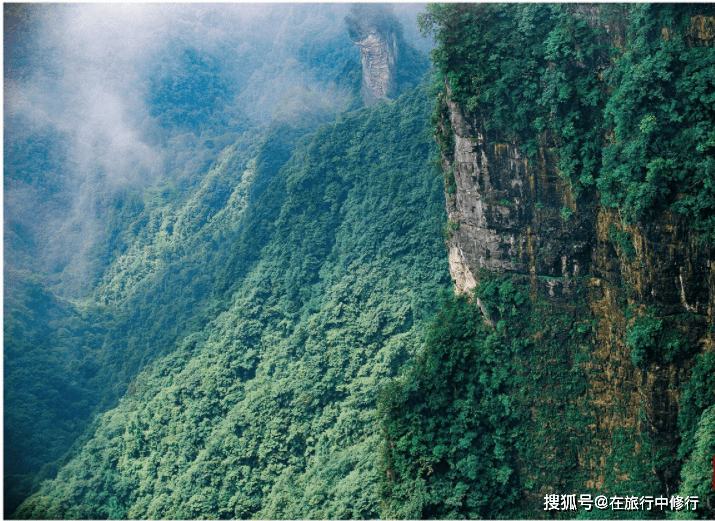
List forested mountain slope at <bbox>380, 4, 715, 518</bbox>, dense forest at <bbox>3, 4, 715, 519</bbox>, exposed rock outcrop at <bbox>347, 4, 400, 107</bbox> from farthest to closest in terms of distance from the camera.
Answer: exposed rock outcrop at <bbox>347, 4, 400, 107</bbox>, dense forest at <bbox>3, 4, 715, 519</bbox>, forested mountain slope at <bbox>380, 4, 715, 518</bbox>

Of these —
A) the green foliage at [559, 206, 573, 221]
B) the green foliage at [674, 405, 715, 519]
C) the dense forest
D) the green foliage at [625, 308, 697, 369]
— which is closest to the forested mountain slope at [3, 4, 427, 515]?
the dense forest

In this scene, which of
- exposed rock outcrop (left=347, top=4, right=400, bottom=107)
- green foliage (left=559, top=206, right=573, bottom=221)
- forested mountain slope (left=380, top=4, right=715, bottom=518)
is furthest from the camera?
exposed rock outcrop (left=347, top=4, right=400, bottom=107)

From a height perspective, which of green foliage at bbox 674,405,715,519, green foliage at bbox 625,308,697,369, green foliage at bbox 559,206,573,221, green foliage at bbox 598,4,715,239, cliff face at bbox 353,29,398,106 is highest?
cliff face at bbox 353,29,398,106

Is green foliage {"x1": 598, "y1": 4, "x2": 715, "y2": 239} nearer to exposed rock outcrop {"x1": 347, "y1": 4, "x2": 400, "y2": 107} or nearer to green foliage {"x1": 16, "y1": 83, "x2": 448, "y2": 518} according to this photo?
green foliage {"x1": 16, "y1": 83, "x2": 448, "y2": 518}

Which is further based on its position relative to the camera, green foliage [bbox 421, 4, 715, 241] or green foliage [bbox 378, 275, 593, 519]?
green foliage [bbox 378, 275, 593, 519]

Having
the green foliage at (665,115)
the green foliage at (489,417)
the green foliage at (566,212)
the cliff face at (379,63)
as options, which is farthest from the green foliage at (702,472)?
the cliff face at (379,63)

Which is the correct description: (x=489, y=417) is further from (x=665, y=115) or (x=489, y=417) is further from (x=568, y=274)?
(x=665, y=115)
